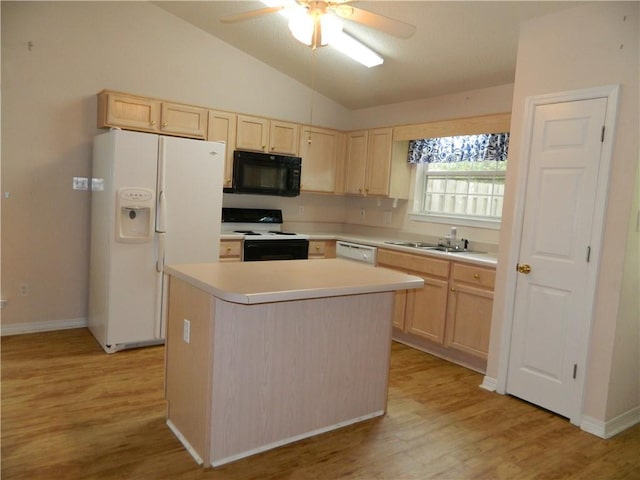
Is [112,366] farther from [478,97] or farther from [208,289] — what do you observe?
[478,97]

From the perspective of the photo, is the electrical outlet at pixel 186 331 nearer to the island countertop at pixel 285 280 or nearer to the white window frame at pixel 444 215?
the island countertop at pixel 285 280

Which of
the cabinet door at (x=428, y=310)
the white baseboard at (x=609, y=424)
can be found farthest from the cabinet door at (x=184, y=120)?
the white baseboard at (x=609, y=424)

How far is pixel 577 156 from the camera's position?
9.39 ft

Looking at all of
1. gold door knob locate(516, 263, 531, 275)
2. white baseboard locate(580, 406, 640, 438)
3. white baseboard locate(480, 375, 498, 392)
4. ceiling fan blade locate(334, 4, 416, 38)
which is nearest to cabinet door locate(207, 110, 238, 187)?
ceiling fan blade locate(334, 4, 416, 38)

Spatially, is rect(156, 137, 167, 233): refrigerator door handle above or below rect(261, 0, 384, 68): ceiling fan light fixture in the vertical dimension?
below

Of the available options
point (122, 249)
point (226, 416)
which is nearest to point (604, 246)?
point (226, 416)

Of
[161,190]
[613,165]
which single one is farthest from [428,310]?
[161,190]

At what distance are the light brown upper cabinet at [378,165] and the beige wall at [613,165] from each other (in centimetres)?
190

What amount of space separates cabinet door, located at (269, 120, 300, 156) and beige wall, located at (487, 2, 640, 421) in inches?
97.4

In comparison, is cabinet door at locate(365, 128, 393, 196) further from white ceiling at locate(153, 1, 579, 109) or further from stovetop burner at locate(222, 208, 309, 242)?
stovetop burner at locate(222, 208, 309, 242)

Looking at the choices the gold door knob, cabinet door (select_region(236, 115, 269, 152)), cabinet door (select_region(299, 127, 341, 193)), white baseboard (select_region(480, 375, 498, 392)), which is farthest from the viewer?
cabinet door (select_region(299, 127, 341, 193))

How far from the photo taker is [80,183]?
13.6 feet

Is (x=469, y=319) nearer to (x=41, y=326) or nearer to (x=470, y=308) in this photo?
(x=470, y=308)

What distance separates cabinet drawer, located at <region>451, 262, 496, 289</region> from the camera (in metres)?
3.50
